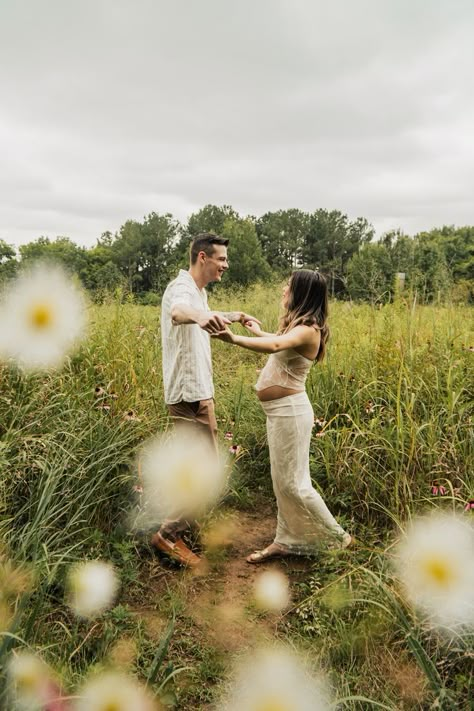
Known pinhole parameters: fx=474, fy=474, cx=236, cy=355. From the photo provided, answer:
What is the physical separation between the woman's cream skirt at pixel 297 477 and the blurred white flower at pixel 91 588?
1113 millimetres

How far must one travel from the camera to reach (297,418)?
2.91 m

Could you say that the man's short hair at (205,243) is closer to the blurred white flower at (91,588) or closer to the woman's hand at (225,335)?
the woman's hand at (225,335)

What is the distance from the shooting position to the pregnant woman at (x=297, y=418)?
2.88m

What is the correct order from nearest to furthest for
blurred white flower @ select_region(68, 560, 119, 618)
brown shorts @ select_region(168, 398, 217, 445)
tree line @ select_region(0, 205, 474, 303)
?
blurred white flower @ select_region(68, 560, 119, 618), brown shorts @ select_region(168, 398, 217, 445), tree line @ select_region(0, 205, 474, 303)

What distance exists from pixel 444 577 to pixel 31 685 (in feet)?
5.06

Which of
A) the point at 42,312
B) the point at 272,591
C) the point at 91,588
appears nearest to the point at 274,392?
the point at 272,591

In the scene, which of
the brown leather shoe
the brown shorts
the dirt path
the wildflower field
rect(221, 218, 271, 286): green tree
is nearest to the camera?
the wildflower field

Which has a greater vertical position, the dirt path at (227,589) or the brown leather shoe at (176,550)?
the brown leather shoe at (176,550)

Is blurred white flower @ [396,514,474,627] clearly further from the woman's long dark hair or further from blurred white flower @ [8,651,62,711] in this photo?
blurred white flower @ [8,651,62,711]

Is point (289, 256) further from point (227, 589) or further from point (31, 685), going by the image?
point (31, 685)

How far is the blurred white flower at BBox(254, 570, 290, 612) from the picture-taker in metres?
2.59

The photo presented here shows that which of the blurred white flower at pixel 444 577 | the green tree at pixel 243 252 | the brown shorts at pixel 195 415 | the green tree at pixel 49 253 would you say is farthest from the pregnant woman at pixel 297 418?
the green tree at pixel 243 252

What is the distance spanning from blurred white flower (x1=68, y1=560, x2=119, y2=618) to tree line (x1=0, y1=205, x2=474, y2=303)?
57.9 inches

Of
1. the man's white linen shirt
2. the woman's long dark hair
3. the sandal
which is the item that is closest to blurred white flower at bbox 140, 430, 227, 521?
the man's white linen shirt
